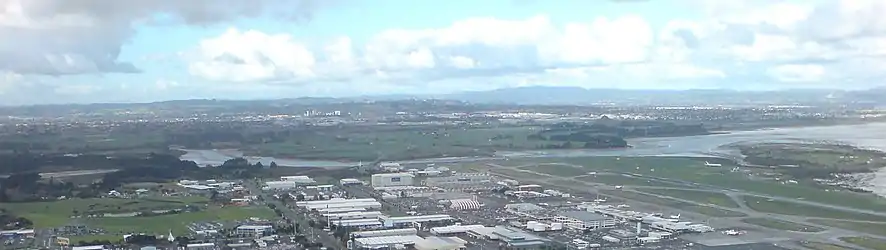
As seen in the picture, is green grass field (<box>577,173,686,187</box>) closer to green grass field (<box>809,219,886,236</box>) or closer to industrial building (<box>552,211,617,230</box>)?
industrial building (<box>552,211,617,230</box>)

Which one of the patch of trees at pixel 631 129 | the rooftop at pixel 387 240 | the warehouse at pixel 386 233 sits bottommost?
the warehouse at pixel 386 233

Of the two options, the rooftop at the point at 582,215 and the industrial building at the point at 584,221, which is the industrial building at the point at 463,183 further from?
the industrial building at the point at 584,221

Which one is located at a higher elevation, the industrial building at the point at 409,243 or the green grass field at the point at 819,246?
the green grass field at the point at 819,246

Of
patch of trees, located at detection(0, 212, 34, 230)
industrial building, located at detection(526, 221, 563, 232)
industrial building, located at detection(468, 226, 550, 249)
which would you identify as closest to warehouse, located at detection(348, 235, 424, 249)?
industrial building, located at detection(468, 226, 550, 249)

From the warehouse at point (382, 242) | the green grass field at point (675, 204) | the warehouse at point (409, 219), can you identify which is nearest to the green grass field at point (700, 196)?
the green grass field at point (675, 204)

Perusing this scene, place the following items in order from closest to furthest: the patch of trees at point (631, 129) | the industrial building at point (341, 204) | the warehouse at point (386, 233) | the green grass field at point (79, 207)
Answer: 1. the warehouse at point (386, 233)
2. the green grass field at point (79, 207)
3. the industrial building at point (341, 204)
4. the patch of trees at point (631, 129)

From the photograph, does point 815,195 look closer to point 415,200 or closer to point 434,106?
point 415,200

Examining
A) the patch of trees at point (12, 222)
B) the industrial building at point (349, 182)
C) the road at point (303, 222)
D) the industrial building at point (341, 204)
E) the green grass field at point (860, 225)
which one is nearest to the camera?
A: the road at point (303, 222)
